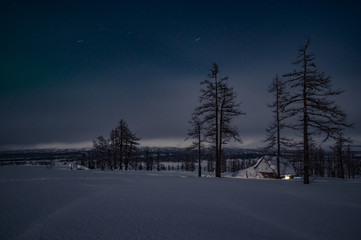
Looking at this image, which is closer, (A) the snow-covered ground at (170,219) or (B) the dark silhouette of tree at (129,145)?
(A) the snow-covered ground at (170,219)

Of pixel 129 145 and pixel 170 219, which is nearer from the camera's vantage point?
pixel 170 219

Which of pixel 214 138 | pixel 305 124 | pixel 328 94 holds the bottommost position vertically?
pixel 214 138

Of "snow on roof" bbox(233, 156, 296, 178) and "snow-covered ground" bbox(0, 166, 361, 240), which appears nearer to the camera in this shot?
"snow-covered ground" bbox(0, 166, 361, 240)

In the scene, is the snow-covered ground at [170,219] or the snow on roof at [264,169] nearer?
the snow-covered ground at [170,219]

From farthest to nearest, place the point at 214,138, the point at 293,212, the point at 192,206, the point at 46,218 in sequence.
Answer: the point at 214,138 → the point at 192,206 → the point at 293,212 → the point at 46,218

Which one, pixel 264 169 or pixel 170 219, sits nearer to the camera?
pixel 170 219

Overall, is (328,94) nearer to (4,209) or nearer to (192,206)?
(192,206)

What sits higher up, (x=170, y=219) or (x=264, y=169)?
(x=170, y=219)

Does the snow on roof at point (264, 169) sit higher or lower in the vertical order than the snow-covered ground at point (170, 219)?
lower

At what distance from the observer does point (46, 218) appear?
401 centimetres

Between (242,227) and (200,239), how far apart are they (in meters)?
1.15

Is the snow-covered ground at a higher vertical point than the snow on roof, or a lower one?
higher

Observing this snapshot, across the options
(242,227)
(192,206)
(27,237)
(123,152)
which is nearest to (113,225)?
(27,237)

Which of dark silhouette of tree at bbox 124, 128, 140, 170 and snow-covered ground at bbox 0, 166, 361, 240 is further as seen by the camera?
dark silhouette of tree at bbox 124, 128, 140, 170
